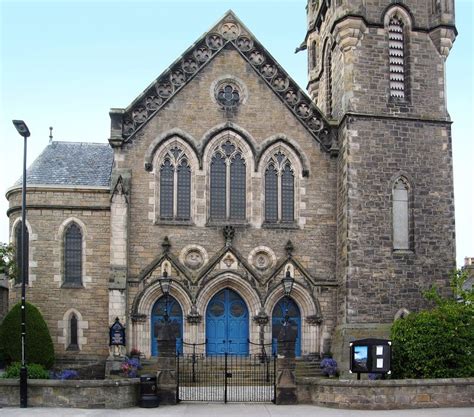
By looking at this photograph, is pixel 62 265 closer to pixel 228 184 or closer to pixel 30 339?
pixel 30 339

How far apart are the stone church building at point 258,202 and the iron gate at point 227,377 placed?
86 centimetres

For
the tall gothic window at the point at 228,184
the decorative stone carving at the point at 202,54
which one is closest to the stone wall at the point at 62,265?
the tall gothic window at the point at 228,184

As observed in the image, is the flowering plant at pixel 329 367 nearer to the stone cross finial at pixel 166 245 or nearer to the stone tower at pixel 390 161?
the stone tower at pixel 390 161

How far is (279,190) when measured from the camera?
30609mm

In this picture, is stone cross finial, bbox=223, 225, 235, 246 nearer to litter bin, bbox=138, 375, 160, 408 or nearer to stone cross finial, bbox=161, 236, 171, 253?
stone cross finial, bbox=161, 236, 171, 253

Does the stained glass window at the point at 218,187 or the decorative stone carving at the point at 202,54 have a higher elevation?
the decorative stone carving at the point at 202,54

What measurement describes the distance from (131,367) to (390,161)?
12.0 m

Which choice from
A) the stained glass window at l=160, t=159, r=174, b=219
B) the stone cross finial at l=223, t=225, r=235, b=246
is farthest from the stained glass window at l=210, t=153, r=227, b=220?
the stained glass window at l=160, t=159, r=174, b=219

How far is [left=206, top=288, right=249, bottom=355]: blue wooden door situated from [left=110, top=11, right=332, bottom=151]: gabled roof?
6.96 m

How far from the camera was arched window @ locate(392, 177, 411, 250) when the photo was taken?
96.9 ft

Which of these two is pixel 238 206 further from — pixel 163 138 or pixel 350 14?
pixel 350 14

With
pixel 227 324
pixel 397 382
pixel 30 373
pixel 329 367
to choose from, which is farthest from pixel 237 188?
pixel 397 382

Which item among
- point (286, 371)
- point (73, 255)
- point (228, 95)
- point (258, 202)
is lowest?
point (286, 371)

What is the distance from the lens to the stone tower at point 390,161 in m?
28.8
